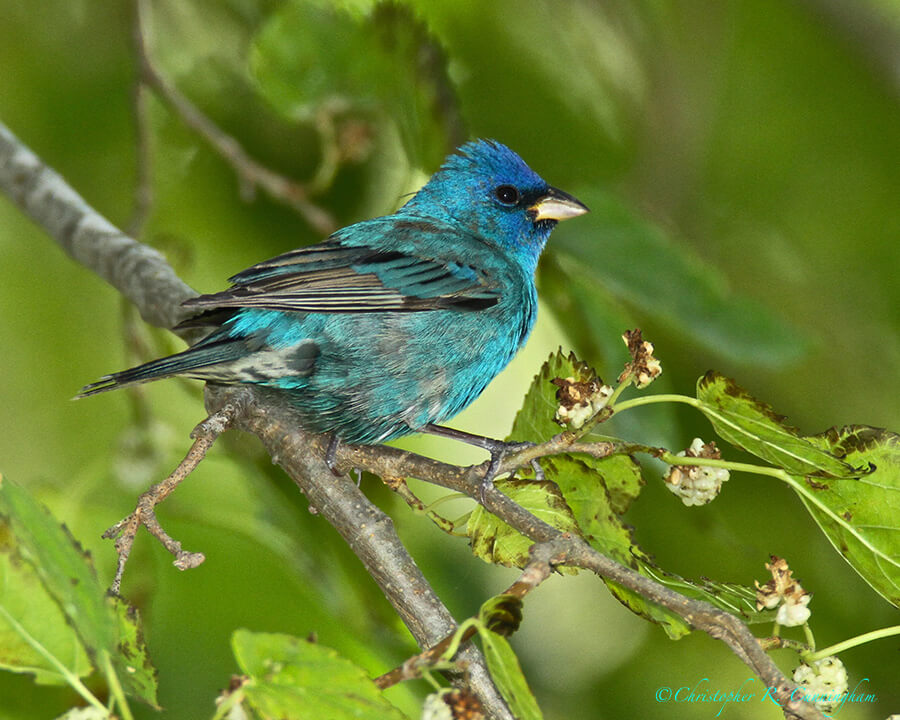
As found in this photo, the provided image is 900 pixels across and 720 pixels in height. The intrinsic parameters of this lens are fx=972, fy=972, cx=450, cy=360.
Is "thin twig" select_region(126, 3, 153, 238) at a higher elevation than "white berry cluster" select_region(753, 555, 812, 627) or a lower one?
higher

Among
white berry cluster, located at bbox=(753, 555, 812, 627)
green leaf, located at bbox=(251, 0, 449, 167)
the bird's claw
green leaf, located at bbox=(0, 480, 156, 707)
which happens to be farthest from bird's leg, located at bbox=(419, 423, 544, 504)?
green leaf, located at bbox=(251, 0, 449, 167)

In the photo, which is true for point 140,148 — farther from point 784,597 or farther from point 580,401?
point 784,597

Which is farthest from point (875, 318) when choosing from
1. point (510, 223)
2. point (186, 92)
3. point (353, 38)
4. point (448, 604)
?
point (186, 92)

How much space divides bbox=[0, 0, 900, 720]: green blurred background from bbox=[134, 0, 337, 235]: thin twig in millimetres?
167

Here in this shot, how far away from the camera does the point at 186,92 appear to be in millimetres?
4137

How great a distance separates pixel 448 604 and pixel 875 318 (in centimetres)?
188

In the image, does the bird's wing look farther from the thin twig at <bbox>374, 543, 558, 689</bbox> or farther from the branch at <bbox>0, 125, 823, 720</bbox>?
the thin twig at <bbox>374, 543, 558, 689</bbox>

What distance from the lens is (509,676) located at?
1439 mm

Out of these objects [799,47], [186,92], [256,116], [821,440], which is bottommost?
[821,440]

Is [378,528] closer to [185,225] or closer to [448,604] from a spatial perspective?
[448,604]

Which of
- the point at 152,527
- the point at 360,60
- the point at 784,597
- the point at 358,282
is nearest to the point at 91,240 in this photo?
the point at 358,282

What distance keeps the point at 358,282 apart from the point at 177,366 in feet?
2.41

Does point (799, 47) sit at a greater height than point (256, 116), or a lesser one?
lesser

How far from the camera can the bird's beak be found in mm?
3580
